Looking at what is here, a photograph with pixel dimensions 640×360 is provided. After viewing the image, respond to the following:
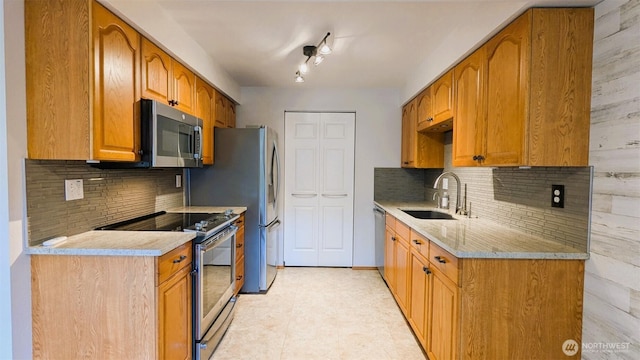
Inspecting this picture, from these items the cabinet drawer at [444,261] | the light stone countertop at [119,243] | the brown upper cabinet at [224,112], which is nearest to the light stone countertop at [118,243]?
the light stone countertop at [119,243]

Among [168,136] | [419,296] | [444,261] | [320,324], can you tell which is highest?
[168,136]

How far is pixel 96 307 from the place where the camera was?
1.59 metres

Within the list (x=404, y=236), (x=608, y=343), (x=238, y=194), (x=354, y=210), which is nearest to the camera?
(x=608, y=343)

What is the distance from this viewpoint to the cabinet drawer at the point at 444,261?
1704 mm

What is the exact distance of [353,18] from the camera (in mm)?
2188

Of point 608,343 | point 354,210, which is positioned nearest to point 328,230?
point 354,210

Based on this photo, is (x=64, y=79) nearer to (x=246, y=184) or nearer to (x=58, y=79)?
(x=58, y=79)

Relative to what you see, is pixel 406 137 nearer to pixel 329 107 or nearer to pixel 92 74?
pixel 329 107

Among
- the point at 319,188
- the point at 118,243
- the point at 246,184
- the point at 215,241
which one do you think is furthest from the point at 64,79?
the point at 319,188

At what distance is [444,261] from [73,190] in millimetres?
2112

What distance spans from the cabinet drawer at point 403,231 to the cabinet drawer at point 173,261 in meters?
1.60

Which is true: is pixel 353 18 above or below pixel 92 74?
above

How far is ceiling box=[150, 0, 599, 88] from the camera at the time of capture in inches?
78.6

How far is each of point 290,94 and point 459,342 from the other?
3252mm
